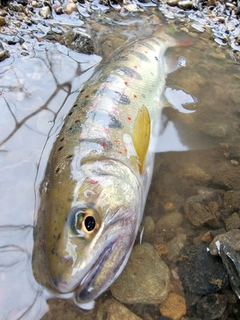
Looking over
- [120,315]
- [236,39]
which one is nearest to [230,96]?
[236,39]

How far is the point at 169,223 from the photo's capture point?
3.07 metres

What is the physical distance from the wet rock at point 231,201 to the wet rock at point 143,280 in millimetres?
909

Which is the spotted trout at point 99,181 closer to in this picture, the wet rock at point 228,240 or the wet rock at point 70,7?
the wet rock at point 228,240

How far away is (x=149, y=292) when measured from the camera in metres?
2.57

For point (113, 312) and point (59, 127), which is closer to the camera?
point (113, 312)

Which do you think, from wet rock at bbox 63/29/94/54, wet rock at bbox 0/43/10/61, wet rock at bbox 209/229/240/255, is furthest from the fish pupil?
wet rock at bbox 63/29/94/54

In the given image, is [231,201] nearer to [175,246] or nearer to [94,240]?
[175,246]

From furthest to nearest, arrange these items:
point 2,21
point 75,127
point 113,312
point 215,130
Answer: point 2,21 < point 215,130 < point 75,127 < point 113,312

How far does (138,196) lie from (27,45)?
3.03 m

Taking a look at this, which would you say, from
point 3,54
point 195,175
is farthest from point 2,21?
point 195,175

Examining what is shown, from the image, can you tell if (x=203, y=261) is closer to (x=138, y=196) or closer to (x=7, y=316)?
(x=138, y=196)

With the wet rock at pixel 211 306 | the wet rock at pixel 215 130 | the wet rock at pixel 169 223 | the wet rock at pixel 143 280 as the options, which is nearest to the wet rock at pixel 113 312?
the wet rock at pixel 143 280

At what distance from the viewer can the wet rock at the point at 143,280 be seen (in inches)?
100

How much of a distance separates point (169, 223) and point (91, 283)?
1.03 meters
